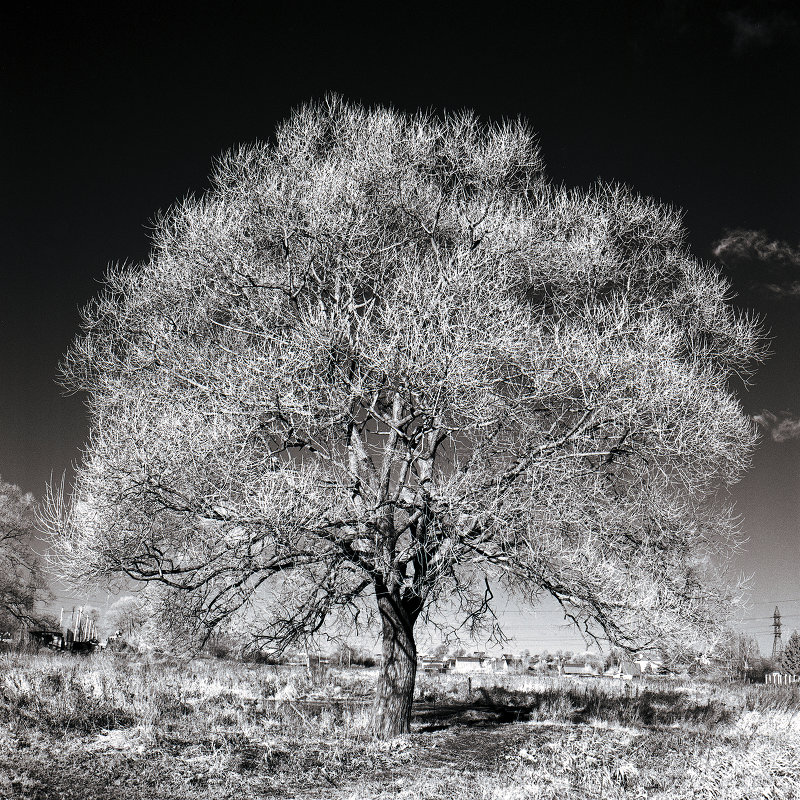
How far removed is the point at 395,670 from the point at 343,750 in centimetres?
143

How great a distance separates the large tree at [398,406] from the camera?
759 cm

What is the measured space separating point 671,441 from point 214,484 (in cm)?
552

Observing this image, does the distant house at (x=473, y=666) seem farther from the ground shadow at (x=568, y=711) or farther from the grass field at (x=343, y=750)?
the grass field at (x=343, y=750)

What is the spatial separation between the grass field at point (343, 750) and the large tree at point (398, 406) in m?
1.22

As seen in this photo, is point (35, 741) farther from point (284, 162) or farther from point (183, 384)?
point (284, 162)

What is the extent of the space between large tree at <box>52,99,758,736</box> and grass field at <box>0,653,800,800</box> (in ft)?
3.99

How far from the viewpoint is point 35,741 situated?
6820 millimetres

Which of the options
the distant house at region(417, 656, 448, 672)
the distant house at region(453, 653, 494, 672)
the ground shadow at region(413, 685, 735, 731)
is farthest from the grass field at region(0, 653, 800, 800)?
the distant house at region(453, 653, 494, 672)

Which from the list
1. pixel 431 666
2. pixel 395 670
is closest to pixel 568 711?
pixel 395 670

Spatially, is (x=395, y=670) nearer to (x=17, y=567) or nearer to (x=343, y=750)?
(x=343, y=750)

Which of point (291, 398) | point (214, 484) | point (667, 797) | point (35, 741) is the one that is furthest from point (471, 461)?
point (35, 741)

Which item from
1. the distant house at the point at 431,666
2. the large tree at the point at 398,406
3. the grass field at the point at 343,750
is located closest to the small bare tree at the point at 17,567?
the distant house at the point at 431,666

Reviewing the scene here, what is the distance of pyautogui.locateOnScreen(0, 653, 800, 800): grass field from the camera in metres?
6.00

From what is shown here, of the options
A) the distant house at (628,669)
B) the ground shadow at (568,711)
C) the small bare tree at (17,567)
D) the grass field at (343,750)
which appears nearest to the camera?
the grass field at (343,750)
